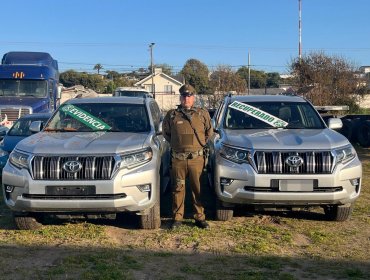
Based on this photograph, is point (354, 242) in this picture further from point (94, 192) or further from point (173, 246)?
point (94, 192)

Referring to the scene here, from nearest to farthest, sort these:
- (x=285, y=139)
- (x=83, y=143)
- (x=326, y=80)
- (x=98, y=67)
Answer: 1. (x=83, y=143)
2. (x=285, y=139)
3. (x=326, y=80)
4. (x=98, y=67)

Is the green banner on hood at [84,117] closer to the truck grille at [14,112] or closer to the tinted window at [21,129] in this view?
the tinted window at [21,129]

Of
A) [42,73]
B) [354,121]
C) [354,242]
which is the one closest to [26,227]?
[354,242]

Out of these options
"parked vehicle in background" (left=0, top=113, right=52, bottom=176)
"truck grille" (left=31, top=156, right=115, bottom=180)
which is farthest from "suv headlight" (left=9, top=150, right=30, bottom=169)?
"parked vehicle in background" (left=0, top=113, right=52, bottom=176)

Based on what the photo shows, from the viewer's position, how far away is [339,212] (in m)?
6.79

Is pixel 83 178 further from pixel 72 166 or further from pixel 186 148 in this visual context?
pixel 186 148

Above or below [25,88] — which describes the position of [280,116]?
below

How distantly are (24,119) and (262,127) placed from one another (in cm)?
696

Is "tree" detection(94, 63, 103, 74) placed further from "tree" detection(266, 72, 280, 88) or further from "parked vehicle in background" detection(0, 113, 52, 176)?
"parked vehicle in background" detection(0, 113, 52, 176)

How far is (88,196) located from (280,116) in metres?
3.39

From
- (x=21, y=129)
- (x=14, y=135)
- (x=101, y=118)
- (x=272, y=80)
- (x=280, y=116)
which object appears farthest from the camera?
(x=272, y=80)

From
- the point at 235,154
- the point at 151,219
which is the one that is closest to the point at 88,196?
the point at 151,219

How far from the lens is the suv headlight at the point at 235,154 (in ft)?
20.9

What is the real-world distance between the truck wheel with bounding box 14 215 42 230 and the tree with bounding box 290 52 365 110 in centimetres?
2728
